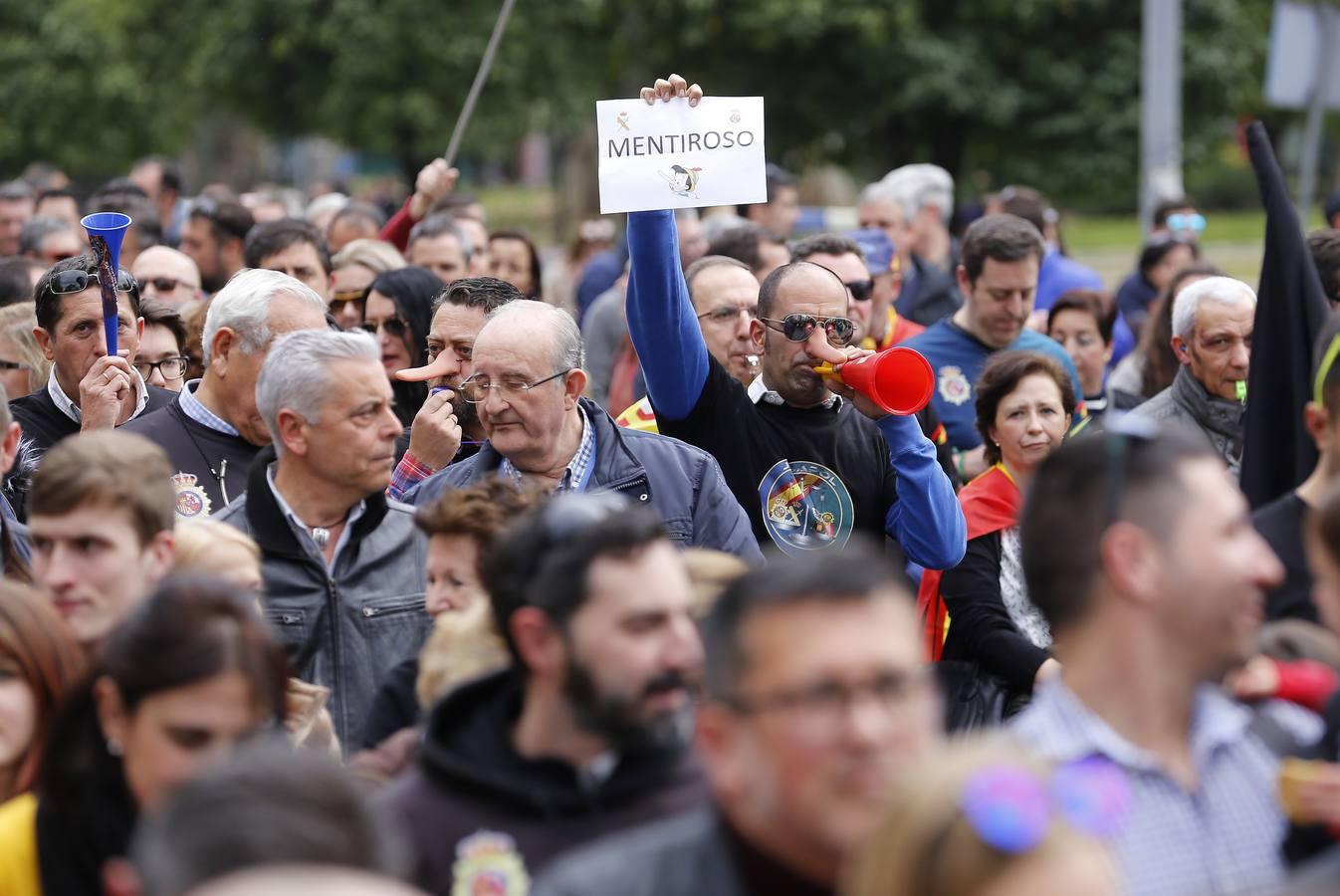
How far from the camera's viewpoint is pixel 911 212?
11.6 meters

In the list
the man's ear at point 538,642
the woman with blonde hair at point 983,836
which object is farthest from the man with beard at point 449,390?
the woman with blonde hair at point 983,836

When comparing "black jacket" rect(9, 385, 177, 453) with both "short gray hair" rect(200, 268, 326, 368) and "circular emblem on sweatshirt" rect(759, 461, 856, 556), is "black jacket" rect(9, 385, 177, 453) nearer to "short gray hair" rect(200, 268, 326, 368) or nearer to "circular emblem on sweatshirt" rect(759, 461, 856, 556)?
"short gray hair" rect(200, 268, 326, 368)

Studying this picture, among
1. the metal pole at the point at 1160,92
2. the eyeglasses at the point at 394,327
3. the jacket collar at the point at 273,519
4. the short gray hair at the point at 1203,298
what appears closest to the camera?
the jacket collar at the point at 273,519

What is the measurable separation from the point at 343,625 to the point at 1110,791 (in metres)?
2.36

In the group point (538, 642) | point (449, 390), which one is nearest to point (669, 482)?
point (449, 390)

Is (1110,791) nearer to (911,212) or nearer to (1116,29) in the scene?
(911,212)

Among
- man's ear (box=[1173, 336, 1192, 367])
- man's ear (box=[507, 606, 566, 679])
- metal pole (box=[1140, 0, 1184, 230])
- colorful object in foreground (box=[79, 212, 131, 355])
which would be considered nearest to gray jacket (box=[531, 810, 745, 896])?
man's ear (box=[507, 606, 566, 679])

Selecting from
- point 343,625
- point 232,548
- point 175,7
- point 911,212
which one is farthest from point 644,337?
point 175,7

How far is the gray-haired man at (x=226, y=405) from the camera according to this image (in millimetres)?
5906

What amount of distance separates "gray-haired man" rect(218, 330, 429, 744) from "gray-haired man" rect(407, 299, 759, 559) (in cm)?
39

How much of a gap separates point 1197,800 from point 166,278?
6.68 m

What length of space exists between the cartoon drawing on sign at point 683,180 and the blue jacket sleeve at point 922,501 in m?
0.93

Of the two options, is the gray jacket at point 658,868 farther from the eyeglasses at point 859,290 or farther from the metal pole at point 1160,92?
the metal pole at point 1160,92

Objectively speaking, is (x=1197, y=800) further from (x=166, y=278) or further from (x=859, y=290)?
(x=166, y=278)
